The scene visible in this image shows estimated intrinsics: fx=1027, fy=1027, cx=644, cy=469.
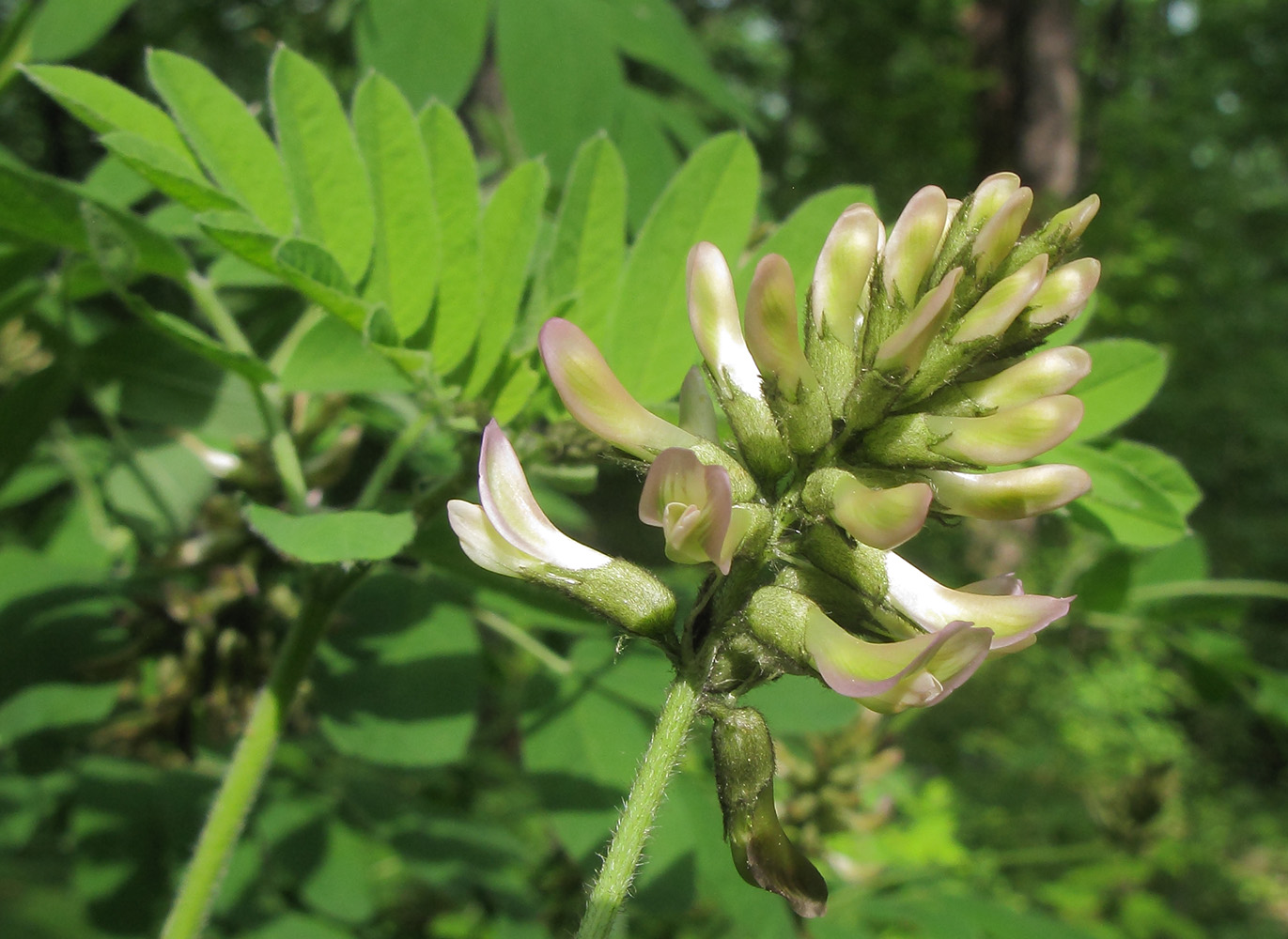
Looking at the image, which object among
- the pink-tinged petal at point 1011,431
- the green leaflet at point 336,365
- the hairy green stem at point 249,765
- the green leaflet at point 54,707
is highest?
the pink-tinged petal at point 1011,431

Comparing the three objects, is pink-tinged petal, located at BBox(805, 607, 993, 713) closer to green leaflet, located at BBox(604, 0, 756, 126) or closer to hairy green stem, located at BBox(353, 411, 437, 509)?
hairy green stem, located at BBox(353, 411, 437, 509)

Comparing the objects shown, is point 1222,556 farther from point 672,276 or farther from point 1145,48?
point 672,276

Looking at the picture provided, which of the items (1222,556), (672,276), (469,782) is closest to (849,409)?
(672,276)

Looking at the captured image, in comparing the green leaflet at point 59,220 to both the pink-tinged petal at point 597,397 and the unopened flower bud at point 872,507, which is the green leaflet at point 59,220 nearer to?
the pink-tinged petal at point 597,397

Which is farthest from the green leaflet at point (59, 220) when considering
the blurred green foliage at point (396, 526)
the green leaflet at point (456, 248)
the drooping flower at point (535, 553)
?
the drooping flower at point (535, 553)

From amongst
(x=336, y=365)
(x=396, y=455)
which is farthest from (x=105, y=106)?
(x=396, y=455)

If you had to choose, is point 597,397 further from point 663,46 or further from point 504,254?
point 663,46
